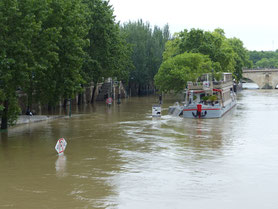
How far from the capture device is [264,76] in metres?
126

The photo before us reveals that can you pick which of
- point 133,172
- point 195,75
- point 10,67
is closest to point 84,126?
point 10,67

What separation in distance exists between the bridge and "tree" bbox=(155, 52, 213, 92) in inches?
2515

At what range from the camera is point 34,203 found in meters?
15.3

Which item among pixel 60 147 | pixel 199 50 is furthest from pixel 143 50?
Answer: pixel 60 147

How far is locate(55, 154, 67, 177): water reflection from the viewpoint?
19.6 m

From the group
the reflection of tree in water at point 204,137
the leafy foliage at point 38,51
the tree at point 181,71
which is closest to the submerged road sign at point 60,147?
the leafy foliage at point 38,51

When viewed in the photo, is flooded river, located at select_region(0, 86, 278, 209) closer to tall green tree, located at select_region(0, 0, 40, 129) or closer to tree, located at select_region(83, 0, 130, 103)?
tall green tree, located at select_region(0, 0, 40, 129)

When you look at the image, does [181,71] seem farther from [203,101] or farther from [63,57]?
[63,57]

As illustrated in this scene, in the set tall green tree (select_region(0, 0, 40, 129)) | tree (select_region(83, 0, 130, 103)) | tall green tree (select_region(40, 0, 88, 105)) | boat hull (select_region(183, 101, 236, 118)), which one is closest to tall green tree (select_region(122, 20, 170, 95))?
tree (select_region(83, 0, 130, 103))

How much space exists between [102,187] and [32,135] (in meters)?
15.9

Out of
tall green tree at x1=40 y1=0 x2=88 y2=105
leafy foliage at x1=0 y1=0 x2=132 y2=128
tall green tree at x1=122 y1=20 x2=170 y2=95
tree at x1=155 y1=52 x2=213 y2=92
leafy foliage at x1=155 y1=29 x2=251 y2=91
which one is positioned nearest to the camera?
leafy foliage at x1=0 y1=0 x2=132 y2=128

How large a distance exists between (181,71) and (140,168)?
43903mm

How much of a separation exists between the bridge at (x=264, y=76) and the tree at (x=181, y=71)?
63.9 metres

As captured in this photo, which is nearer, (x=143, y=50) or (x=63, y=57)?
(x=63, y=57)
